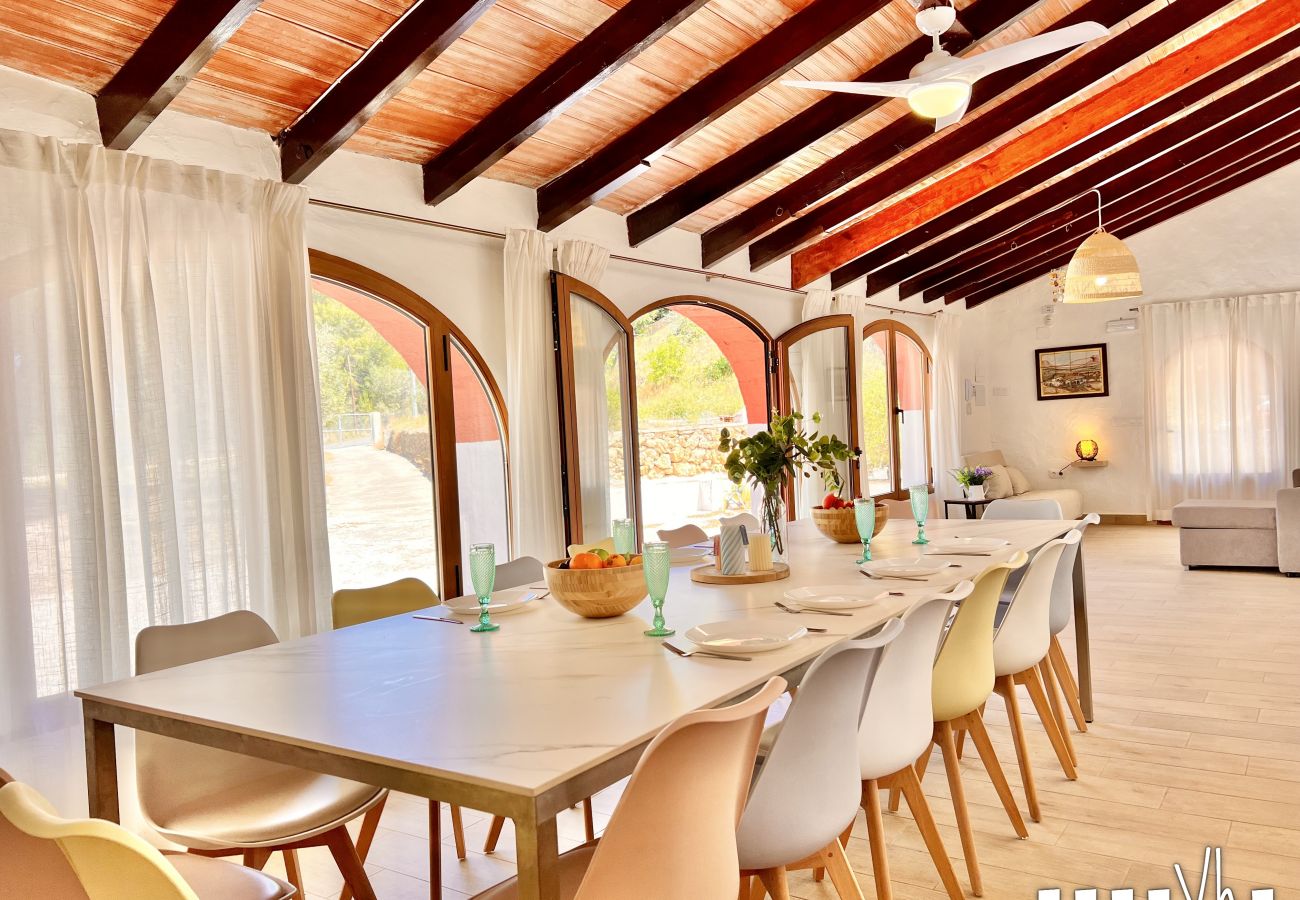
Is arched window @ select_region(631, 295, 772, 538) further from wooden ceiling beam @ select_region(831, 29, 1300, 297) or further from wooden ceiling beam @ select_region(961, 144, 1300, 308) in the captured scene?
wooden ceiling beam @ select_region(961, 144, 1300, 308)

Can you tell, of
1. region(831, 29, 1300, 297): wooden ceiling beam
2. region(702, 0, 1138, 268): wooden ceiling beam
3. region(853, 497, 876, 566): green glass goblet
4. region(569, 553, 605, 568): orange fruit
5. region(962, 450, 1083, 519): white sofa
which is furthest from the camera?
region(962, 450, 1083, 519): white sofa

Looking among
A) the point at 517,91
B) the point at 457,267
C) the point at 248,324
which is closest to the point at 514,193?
the point at 457,267

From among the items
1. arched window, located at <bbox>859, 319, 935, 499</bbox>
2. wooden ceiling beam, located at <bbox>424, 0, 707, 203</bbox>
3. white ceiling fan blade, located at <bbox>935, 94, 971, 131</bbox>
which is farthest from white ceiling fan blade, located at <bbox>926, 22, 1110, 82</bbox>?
arched window, located at <bbox>859, 319, 935, 499</bbox>

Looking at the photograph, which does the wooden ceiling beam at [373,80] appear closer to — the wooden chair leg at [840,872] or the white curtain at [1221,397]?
the wooden chair leg at [840,872]

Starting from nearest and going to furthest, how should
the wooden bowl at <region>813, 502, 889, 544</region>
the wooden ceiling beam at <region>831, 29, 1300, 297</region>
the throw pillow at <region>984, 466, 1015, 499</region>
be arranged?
Result: the wooden bowl at <region>813, 502, 889, 544</region>
the wooden ceiling beam at <region>831, 29, 1300, 297</region>
the throw pillow at <region>984, 466, 1015, 499</region>

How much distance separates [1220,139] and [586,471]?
5.51m

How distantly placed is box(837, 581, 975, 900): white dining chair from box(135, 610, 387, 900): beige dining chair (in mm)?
1088

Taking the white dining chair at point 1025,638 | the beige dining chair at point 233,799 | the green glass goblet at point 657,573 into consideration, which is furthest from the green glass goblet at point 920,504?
the beige dining chair at point 233,799

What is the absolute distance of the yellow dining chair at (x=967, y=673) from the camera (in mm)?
2484

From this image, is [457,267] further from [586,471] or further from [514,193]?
[586,471]

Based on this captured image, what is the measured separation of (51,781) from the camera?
2.82m

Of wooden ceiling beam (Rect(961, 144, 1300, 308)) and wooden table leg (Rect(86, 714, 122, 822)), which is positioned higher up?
wooden ceiling beam (Rect(961, 144, 1300, 308))

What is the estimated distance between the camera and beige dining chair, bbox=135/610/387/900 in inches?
81.4

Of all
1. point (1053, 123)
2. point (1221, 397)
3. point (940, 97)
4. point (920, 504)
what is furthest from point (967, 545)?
point (1221, 397)
